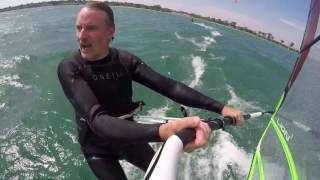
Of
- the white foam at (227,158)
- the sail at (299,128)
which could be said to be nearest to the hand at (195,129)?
the sail at (299,128)

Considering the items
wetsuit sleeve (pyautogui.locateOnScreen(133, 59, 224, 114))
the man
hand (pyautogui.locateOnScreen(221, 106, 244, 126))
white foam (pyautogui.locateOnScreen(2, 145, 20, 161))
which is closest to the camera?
the man

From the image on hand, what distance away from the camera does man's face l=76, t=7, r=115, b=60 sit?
2.33 m

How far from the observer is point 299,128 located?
2053 mm

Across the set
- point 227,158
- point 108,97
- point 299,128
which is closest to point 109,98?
point 108,97

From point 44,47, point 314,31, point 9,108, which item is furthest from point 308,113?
point 44,47

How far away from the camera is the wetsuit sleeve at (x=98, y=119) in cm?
194

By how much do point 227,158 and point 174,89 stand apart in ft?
12.1

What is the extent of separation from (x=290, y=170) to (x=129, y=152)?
1.68 meters

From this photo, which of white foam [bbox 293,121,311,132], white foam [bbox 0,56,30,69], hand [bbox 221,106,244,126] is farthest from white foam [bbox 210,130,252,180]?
white foam [bbox 0,56,30,69]

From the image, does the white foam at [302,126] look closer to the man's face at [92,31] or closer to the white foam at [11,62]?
the man's face at [92,31]

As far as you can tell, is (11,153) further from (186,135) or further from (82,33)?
(186,135)

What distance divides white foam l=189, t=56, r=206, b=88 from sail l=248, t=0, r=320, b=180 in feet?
25.6

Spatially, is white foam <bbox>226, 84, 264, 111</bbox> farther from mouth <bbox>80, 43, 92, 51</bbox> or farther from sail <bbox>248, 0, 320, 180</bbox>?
mouth <bbox>80, 43, 92, 51</bbox>

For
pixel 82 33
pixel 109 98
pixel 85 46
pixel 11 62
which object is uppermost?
pixel 82 33
